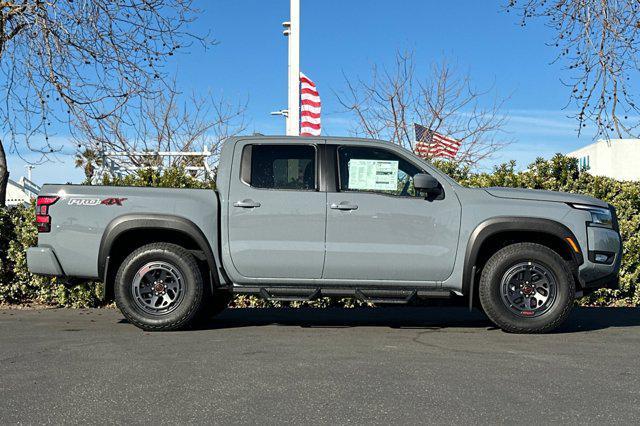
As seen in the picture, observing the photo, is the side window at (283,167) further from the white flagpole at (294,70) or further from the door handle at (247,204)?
the white flagpole at (294,70)

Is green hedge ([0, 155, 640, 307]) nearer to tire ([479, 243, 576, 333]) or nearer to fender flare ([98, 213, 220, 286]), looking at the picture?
fender flare ([98, 213, 220, 286])

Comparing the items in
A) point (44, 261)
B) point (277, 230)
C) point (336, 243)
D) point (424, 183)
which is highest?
point (424, 183)

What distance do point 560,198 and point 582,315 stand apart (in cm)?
214

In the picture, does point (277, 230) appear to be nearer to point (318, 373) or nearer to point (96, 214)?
point (96, 214)

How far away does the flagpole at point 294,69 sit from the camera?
1279 centimetres

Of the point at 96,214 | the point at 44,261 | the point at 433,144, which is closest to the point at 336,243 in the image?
the point at 96,214

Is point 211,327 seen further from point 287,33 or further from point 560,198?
point 287,33

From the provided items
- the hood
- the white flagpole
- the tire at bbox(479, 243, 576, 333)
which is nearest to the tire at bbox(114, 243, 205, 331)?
the tire at bbox(479, 243, 576, 333)

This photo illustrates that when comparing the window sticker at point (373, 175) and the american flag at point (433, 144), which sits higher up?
the american flag at point (433, 144)

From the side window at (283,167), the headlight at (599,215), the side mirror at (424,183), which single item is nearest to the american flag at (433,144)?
the headlight at (599,215)

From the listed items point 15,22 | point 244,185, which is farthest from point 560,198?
point 15,22

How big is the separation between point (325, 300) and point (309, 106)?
19.7 ft

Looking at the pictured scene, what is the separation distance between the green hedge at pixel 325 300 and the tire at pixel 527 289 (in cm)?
274

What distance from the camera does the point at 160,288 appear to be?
6965 millimetres
